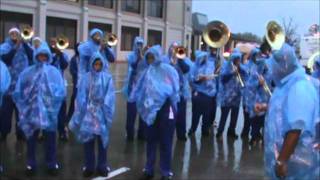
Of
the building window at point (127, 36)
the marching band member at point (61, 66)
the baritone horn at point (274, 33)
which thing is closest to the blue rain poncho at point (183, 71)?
the marching band member at point (61, 66)

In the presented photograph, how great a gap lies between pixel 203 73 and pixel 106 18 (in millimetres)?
36918

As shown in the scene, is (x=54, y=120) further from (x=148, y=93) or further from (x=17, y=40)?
(x=17, y=40)

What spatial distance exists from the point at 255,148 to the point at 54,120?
3.89 metres

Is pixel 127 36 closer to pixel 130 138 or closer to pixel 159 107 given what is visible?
pixel 130 138

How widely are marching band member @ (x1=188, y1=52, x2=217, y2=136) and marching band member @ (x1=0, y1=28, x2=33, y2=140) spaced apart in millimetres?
2972

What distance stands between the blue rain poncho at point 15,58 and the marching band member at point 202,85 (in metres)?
2.98

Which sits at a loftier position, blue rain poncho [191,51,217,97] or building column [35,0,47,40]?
building column [35,0,47,40]

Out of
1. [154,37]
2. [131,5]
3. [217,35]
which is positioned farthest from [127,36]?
[217,35]

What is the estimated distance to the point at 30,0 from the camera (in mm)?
37406

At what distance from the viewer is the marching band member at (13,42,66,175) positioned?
7082 millimetres

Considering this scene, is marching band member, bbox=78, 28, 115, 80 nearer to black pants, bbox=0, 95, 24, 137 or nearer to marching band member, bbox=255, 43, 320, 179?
black pants, bbox=0, 95, 24, 137

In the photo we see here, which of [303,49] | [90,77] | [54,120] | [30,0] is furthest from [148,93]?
[30,0]

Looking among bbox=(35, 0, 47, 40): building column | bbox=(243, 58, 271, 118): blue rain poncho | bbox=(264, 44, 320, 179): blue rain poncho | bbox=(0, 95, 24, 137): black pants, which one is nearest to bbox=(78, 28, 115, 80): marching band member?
bbox=(0, 95, 24, 137): black pants

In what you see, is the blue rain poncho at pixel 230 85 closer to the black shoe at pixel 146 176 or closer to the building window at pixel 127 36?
the black shoe at pixel 146 176
